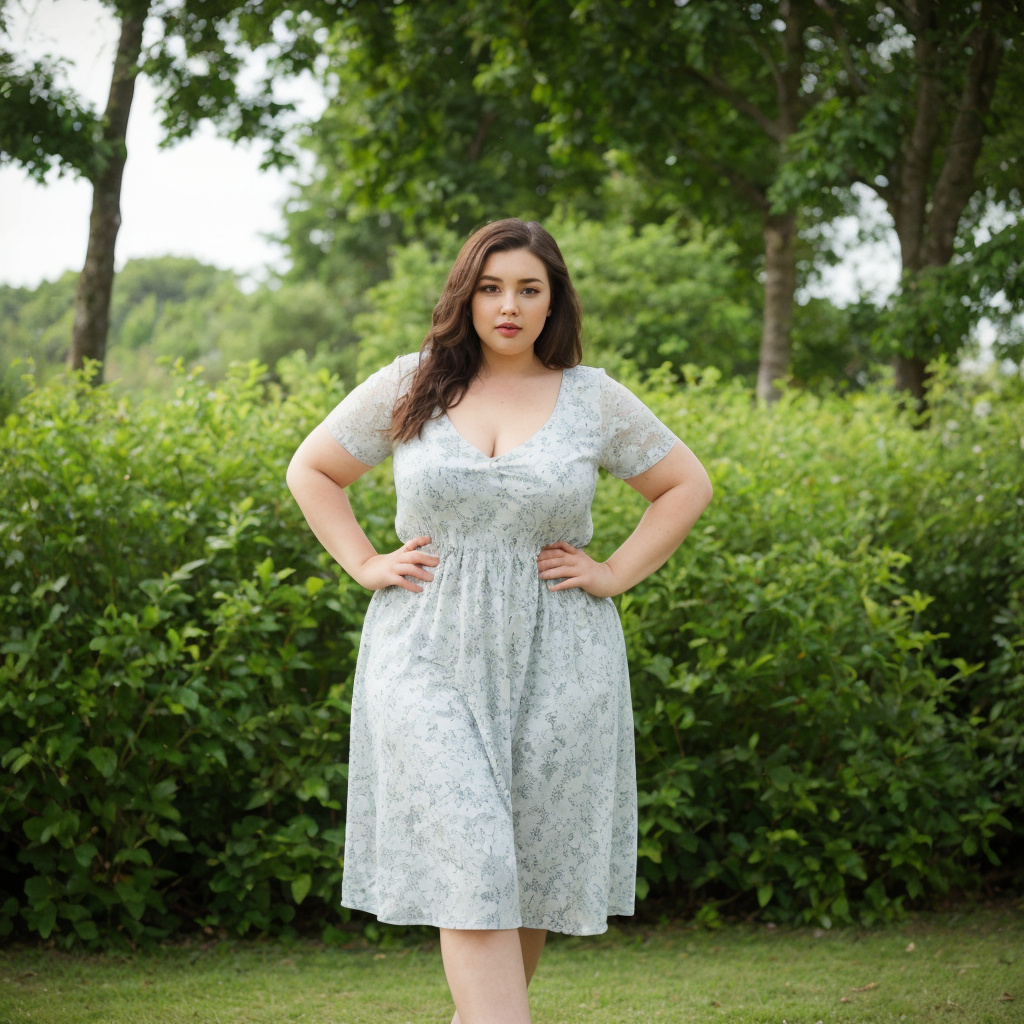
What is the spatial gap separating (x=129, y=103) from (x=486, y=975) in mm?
6056

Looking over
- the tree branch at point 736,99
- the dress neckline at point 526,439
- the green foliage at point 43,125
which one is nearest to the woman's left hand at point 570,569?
the dress neckline at point 526,439

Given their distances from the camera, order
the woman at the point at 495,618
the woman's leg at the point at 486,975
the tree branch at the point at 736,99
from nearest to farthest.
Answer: the woman's leg at the point at 486,975 → the woman at the point at 495,618 → the tree branch at the point at 736,99

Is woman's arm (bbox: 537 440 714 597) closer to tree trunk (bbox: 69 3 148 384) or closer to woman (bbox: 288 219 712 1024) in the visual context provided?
woman (bbox: 288 219 712 1024)

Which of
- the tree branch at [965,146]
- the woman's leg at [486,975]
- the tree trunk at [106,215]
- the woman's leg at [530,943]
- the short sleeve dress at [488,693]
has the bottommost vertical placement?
the woman's leg at [530,943]

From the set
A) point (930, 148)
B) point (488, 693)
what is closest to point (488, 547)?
point (488, 693)

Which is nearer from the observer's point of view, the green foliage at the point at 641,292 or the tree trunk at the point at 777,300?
the tree trunk at the point at 777,300

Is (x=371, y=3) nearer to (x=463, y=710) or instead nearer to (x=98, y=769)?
(x=98, y=769)

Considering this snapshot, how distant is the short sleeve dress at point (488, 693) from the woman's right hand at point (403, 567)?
0.08 feet

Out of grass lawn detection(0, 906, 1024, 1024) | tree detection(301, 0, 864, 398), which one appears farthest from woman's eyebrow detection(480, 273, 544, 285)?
tree detection(301, 0, 864, 398)

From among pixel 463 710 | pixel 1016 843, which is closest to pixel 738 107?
pixel 1016 843

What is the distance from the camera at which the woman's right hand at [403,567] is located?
8.04ft

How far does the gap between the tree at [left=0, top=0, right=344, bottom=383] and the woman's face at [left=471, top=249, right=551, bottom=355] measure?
3.48 meters

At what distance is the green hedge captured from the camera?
3664mm

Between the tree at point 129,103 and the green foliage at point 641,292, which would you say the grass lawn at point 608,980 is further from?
the green foliage at point 641,292
